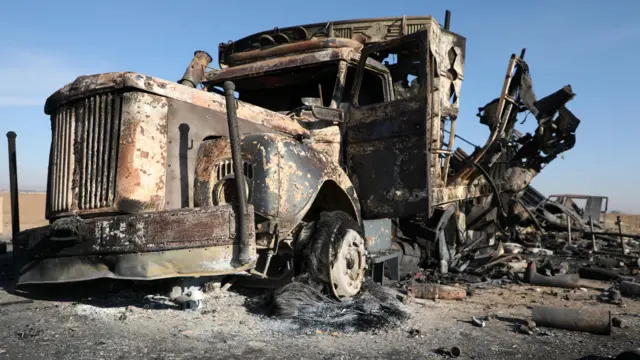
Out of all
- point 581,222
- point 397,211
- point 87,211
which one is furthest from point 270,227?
point 581,222

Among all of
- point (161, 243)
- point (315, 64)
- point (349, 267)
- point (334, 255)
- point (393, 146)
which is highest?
point (315, 64)

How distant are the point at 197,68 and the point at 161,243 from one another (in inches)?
120

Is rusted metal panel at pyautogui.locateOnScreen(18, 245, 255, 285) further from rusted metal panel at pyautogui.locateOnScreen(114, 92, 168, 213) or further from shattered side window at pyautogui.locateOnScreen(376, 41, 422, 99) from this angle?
shattered side window at pyautogui.locateOnScreen(376, 41, 422, 99)

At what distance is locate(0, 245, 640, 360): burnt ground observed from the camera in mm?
3227

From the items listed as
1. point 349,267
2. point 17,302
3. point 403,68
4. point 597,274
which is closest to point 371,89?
point 403,68

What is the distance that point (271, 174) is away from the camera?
3881 millimetres

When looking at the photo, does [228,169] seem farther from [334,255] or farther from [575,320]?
[575,320]

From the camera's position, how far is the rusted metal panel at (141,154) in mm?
3803

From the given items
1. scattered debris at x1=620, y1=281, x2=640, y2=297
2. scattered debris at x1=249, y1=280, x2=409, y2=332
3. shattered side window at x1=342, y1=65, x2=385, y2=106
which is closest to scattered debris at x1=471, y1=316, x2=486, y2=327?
scattered debris at x1=249, y1=280, x2=409, y2=332

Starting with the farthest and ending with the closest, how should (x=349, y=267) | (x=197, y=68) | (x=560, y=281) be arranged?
(x=560, y=281)
(x=197, y=68)
(x=349, y=267)

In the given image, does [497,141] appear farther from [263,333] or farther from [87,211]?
[87,211]

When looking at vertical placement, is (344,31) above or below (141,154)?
above

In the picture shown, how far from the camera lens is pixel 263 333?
368 cm

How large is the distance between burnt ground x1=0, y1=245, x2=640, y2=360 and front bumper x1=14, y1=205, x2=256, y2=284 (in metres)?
0.45
